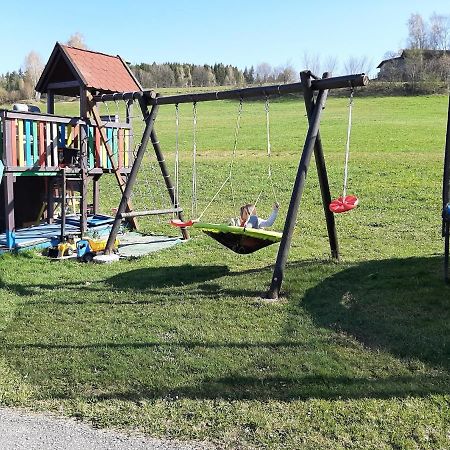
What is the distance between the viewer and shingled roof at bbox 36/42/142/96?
11.3 metres

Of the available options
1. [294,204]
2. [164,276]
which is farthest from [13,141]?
[294,204]

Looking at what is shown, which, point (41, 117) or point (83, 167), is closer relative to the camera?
point (41, 117)

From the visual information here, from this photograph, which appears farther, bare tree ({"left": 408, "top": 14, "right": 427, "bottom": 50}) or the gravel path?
bare tree ({"left": 408, "top": 14, "right": 427, "bottom": 50})

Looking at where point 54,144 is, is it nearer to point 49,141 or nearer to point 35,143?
point 49,141

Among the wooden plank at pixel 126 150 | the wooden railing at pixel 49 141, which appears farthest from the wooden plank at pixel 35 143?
the wooden plank at pixel 126 150

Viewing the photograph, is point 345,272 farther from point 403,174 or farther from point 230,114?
point 230,114

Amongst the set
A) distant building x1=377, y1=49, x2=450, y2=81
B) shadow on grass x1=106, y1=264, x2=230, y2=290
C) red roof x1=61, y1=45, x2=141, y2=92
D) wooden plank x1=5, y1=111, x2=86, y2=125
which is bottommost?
shadow on grass x1=106, y1=264, x2=230, y2=290

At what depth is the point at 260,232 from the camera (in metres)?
7.27

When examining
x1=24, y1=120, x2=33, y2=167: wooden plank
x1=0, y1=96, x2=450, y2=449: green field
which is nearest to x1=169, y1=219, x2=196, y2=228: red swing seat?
x1=0, y1=96, x2=450, y2=449: green field

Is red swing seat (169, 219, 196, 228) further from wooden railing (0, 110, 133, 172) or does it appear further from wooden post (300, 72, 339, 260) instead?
wooden railing (0, 110, 133, 172)

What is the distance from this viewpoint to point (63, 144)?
428 inches

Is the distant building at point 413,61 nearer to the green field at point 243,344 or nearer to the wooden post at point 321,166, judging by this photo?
the wooden post at point 321,166

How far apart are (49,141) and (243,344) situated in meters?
6.76

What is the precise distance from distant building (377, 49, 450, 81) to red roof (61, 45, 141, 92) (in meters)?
61.6
